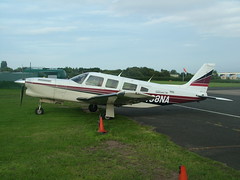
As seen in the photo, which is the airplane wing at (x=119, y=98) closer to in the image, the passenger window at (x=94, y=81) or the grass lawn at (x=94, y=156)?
the passenger window at (x=94, y=81)

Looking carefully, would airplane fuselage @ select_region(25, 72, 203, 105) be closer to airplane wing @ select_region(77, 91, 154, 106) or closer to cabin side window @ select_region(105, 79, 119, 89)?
cabin side window @ select_region(105, 79, 119, 89)

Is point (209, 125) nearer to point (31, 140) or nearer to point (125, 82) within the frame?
point (125, 82)

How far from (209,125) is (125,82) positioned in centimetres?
425

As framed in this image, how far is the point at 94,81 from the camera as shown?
35.8 ft

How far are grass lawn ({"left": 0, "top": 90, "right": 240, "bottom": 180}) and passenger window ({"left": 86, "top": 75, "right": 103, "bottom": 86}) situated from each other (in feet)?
10.9

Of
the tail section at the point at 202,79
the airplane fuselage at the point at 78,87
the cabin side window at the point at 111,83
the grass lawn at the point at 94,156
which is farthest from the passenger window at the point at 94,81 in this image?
the tail section at the point at 202,79

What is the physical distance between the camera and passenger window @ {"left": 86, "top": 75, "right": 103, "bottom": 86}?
10.9 metres

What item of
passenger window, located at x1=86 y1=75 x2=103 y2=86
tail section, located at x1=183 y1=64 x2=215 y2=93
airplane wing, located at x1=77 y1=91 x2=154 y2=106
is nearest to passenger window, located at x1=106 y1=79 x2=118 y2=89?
passenger window, located at x1=86 y1=75 x2=103 y2=86

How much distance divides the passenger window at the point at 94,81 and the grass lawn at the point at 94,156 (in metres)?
3.32

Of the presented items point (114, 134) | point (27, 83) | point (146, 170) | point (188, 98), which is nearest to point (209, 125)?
point (188, 98)

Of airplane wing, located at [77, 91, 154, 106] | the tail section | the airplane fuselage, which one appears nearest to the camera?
airplane wing, located at [77, 91, 154, 106]

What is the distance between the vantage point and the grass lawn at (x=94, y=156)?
4.40 m

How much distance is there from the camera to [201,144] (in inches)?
262

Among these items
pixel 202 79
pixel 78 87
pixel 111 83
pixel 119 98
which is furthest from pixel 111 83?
pixel 202 79
